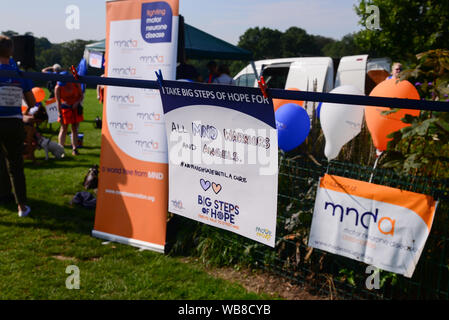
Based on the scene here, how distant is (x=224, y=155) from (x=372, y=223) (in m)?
1.41

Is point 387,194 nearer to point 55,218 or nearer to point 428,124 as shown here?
point 428,124

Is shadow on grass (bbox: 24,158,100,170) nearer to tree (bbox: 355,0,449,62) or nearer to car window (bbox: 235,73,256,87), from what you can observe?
car window (bbox: 235,73,256,87)

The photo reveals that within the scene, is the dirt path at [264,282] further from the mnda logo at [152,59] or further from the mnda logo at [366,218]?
the mnda logo at [152,59]

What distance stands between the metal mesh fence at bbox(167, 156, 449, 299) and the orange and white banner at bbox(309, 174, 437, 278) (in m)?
0.13

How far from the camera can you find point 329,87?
10.6 metres

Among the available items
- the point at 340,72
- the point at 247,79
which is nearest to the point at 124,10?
the point at 340,72

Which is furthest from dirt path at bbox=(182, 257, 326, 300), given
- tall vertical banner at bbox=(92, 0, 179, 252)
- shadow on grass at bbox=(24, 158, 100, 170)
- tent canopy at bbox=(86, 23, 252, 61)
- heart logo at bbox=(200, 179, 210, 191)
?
tent canopy at bbox=(86, 23, 252, 61)

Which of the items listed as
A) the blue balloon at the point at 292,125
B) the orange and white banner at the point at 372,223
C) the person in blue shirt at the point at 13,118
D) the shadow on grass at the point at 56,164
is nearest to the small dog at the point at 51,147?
the shadow on grass at the point at 56,164

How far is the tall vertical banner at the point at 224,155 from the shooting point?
5.57 feet

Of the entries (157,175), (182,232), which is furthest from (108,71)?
(182,232)

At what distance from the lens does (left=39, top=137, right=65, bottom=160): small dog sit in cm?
742

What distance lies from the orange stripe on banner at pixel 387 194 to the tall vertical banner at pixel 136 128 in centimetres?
168
